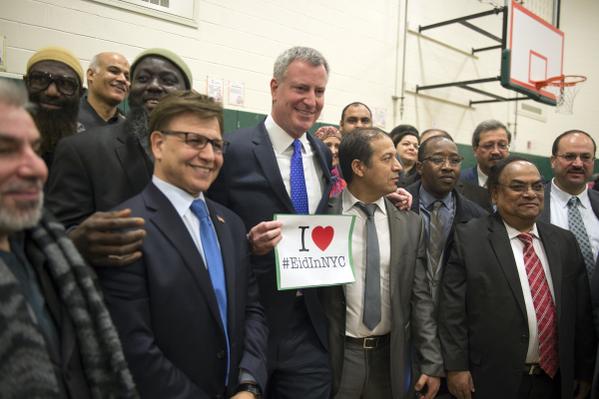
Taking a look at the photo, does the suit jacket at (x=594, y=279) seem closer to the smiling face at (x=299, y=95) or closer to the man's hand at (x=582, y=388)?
the man's hand at (x=582, y=388)

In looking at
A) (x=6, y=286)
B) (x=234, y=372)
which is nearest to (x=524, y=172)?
(x=234, y=372)

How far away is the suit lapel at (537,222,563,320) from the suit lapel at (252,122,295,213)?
147cm

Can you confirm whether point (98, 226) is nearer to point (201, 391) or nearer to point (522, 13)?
point (201, 391)

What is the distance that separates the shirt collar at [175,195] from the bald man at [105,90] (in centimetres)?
175

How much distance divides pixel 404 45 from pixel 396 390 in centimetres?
660

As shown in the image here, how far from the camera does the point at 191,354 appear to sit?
4.99ft

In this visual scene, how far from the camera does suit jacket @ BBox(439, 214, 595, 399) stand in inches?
90.1

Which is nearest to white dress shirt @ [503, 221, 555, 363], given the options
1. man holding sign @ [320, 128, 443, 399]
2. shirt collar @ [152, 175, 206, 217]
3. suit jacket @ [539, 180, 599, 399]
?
suit jacket @ [539, 180, 599, 399]

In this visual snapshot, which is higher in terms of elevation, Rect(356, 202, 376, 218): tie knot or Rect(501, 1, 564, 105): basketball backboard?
Rect(501, 1, 564, 105): basketball backboard

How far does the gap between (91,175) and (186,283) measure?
2.13 feet

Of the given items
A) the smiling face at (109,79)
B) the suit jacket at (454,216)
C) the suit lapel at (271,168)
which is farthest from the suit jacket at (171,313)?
the smiling face at (109,79)

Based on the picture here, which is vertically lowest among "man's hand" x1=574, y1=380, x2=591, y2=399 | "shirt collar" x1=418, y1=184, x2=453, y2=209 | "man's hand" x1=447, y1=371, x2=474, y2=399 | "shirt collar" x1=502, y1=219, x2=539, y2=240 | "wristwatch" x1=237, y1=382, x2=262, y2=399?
"man's hand" x1=574, y1=380, x2=591, y2=399

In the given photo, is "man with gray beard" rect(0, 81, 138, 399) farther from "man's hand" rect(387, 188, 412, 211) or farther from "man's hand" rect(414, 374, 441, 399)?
"man's hand" rect(387, 188, 412, 211)

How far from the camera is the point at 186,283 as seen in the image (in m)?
1.51
